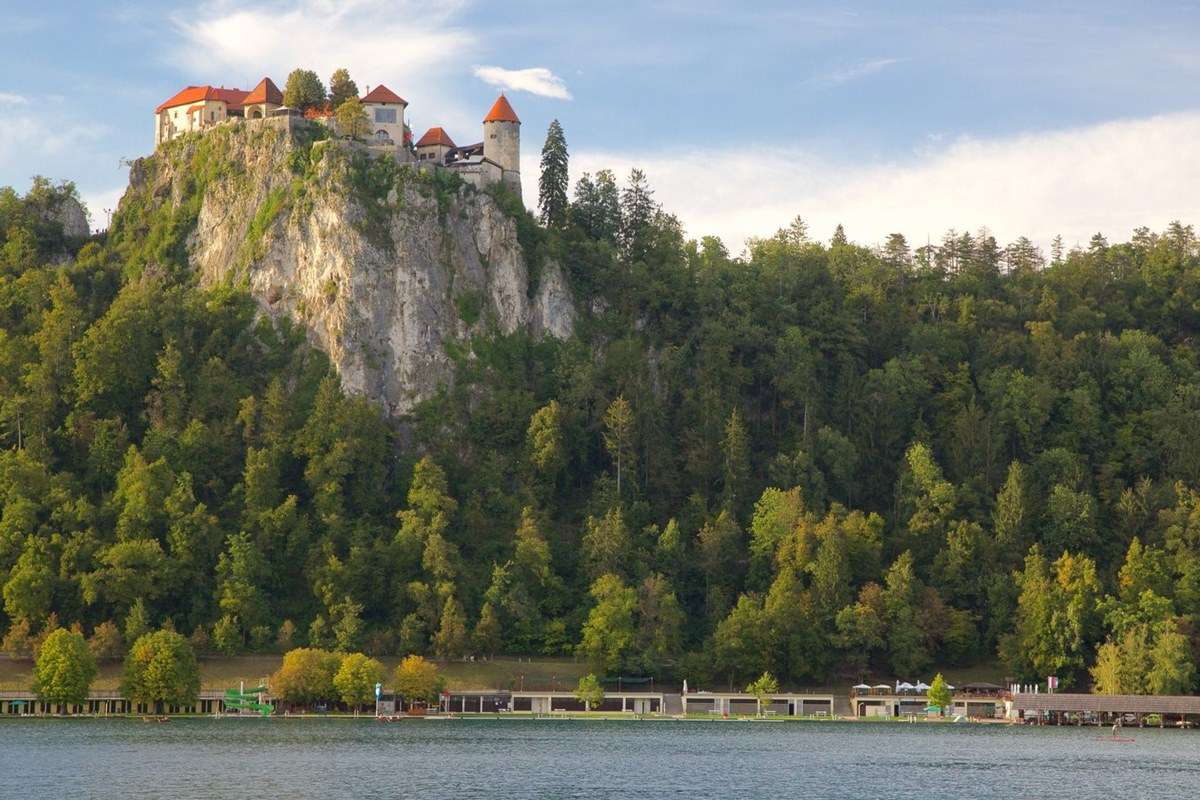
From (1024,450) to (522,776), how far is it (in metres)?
78.7

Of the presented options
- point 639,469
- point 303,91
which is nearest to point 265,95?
point 303,91

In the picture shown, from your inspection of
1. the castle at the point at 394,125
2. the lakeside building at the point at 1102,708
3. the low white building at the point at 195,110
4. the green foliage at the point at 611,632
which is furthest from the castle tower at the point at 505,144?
the lakeside building at the point at 1102,708

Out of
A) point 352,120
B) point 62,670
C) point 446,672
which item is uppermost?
point 352,120

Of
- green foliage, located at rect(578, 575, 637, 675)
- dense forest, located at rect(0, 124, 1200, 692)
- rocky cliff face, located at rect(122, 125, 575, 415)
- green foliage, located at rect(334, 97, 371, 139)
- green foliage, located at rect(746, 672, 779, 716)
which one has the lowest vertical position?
green foliage, located at rect(746, 672, 779, 716)

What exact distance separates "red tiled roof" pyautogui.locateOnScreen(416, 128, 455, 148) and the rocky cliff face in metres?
6.62

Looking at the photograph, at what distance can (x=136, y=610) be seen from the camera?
134m

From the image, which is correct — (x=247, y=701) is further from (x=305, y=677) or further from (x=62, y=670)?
(x=62, y=670)

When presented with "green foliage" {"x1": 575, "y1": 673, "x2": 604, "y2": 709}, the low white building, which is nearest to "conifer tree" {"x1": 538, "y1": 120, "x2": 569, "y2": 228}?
the low white building

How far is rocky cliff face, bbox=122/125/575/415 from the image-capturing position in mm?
156875

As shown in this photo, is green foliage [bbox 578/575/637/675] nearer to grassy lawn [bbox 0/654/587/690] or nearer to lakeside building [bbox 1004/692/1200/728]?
grassy lawn [bbox 0/654/587/690]

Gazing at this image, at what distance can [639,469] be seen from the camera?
156m

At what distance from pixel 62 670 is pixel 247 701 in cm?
1248

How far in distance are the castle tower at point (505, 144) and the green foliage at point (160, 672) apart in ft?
184

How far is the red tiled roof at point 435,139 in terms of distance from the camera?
16838 centimetres
